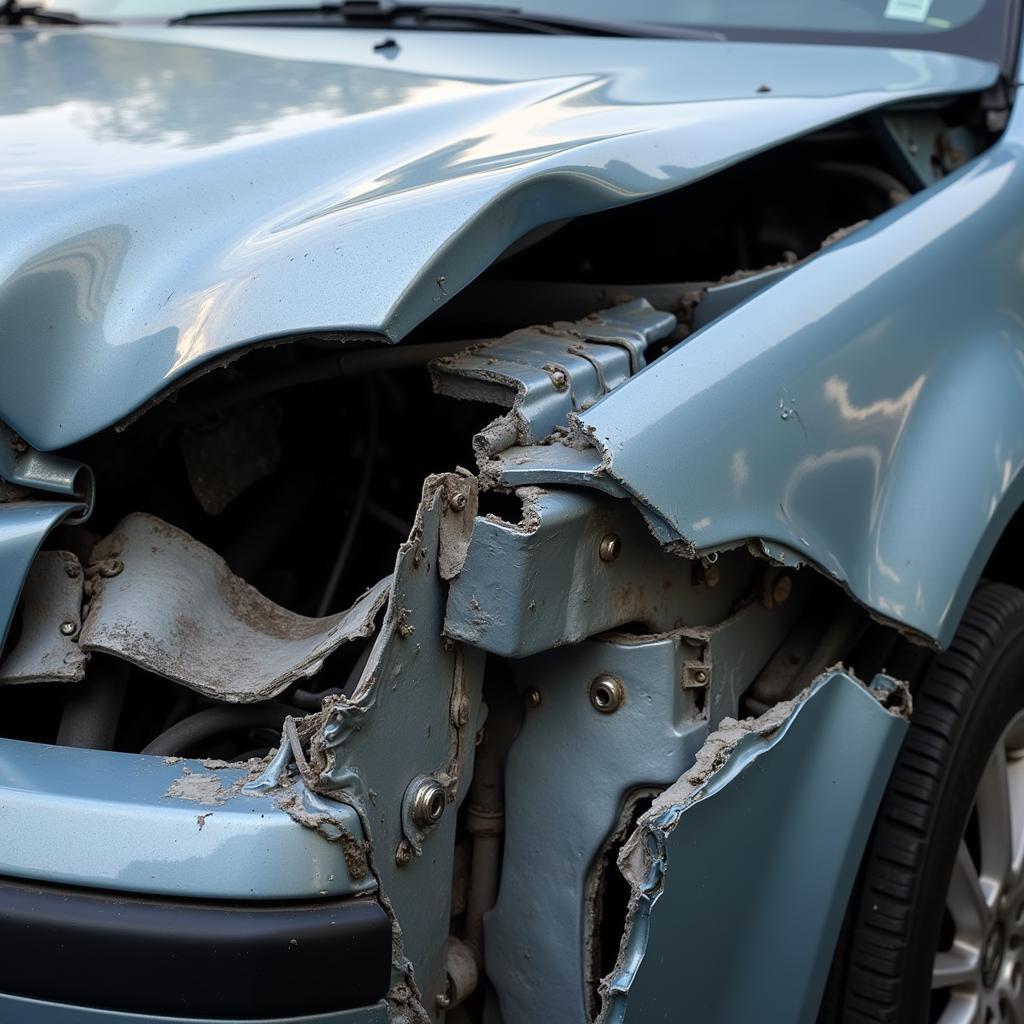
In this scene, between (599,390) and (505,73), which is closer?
(599,390)

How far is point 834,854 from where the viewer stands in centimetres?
137

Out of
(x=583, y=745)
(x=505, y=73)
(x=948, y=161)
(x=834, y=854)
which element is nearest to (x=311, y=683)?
(x=583, y=745)

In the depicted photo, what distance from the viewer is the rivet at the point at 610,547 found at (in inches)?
47.7

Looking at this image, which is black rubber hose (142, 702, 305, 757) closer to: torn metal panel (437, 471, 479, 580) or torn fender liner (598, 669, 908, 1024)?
torn metal panel (437, 471, 479, 580)

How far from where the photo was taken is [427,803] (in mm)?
1142

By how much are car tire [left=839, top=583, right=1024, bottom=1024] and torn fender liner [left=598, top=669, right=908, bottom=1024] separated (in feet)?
0.55

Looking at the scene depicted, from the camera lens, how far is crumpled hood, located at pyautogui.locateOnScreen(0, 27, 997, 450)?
48.2 inches

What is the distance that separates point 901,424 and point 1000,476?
0.17 metres

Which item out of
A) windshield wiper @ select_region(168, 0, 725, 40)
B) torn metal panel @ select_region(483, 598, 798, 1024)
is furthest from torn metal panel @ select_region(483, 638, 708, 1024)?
windshield wiper @ select_region(168, 0, 725, 40)

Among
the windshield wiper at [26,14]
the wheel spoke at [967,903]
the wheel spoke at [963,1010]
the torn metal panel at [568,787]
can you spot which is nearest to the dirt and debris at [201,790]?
the torn metal panel at [568,787]

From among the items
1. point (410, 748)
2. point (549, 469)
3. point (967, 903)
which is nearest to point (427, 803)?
point (410, 748)

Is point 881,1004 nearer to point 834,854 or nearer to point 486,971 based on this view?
point 834,854

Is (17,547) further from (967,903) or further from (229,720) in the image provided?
(967,903)

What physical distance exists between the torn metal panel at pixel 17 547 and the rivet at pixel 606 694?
540 millimetres
